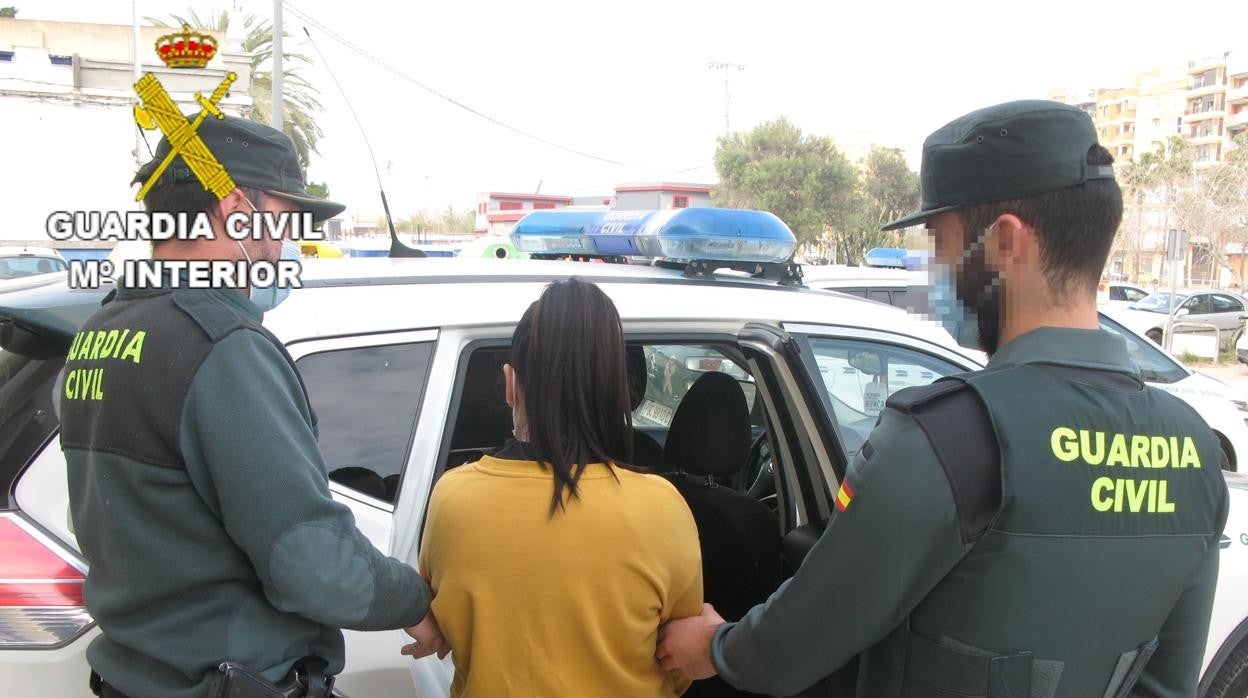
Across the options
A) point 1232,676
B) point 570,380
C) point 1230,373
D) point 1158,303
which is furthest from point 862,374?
point 1158,303

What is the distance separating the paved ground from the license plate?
1642cm

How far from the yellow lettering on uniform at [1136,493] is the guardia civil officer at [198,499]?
119cm

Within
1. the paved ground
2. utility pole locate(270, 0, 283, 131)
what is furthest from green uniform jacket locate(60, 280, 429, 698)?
the paved ground

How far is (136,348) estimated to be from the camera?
141 centimetres

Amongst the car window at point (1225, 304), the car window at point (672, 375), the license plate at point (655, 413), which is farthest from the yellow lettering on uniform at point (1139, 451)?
the car window at point (1225, 304)

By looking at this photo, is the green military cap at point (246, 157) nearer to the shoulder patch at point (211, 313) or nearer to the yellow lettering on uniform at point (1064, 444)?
the shoulder patch at point (211, 313)

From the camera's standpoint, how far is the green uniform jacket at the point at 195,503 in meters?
1.37

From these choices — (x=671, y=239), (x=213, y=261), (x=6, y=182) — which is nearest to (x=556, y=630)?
(x=213, y=261)

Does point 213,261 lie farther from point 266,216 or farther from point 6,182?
point 6,182

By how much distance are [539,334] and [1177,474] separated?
3.39 ft

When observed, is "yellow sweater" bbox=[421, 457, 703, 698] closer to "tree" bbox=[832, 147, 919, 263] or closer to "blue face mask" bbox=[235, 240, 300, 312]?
"blue face mask" bbox=[235, 240, 300, 312]

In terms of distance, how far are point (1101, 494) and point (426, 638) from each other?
118cm

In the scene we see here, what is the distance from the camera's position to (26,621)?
1525mm

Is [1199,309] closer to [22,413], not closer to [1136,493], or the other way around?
Result: [1136,493]
